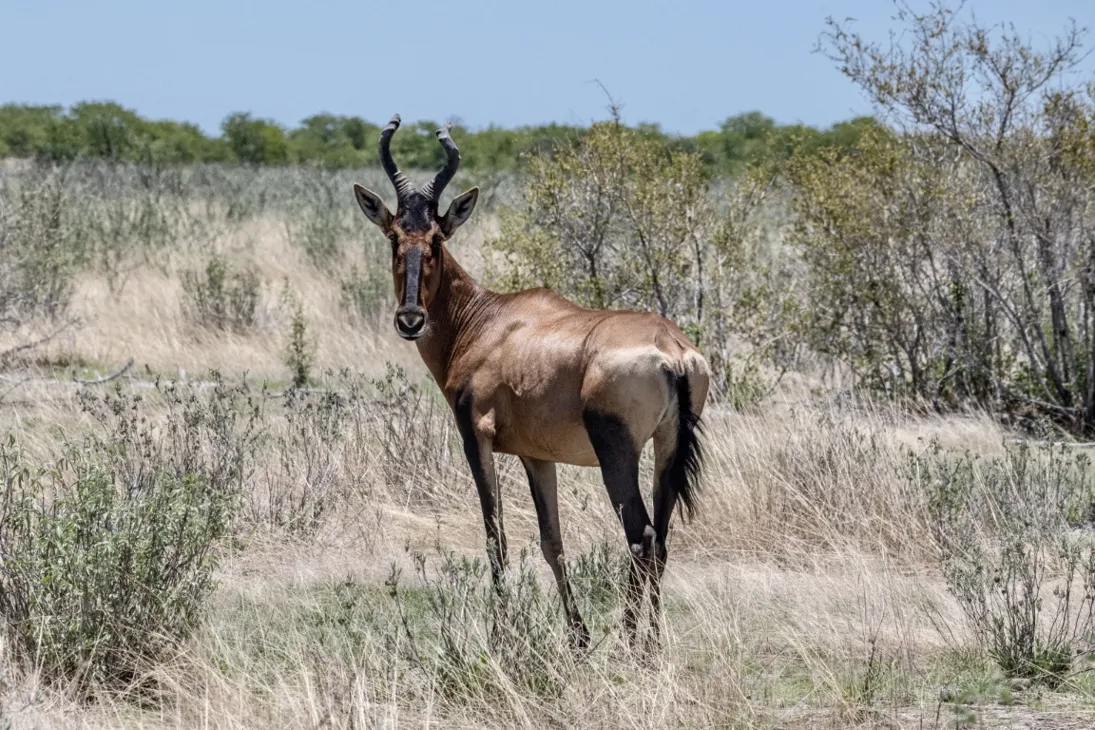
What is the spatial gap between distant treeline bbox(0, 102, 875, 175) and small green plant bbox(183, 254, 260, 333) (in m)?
21.5

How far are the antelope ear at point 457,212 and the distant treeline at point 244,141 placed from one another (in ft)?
103

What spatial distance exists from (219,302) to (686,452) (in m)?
12.5

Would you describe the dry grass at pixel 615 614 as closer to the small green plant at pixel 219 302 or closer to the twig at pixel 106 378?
the twig at pixel 106 378

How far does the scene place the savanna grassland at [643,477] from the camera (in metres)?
6.24

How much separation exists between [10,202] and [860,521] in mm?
13466

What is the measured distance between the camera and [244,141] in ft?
199

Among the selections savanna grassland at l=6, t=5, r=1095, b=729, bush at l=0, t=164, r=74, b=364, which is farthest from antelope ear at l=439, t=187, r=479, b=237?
bush at l=0, t=164, r=74, b=364

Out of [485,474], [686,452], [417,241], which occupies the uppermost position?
[417,241]

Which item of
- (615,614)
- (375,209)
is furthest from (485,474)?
(375,209)

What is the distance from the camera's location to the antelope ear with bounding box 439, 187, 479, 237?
8.16 m

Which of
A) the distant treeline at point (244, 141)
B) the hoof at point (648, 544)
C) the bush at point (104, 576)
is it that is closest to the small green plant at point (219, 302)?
the bush at point (104, 576)

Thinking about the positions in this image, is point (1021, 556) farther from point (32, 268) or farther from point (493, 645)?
point (32, 268)

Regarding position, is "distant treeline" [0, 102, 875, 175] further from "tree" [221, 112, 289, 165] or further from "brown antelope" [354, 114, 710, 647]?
"brown antelope" [354, 114, 710, 647]

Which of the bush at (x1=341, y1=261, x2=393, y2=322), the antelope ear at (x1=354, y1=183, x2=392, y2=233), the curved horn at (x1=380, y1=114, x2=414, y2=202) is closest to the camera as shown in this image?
the curved horn at (x1=380, y1=114, x2=414, y2=202)
